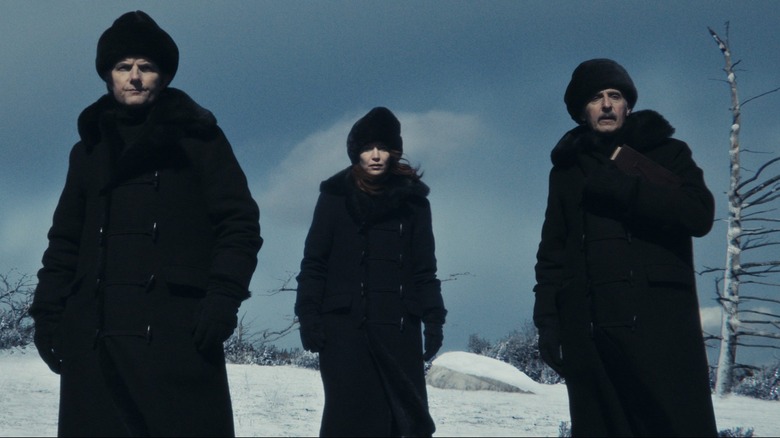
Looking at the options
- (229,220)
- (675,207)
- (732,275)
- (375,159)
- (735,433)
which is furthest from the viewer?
(732,275)

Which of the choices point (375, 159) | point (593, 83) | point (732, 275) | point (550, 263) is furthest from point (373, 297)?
point (732, 275)

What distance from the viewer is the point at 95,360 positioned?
429cm

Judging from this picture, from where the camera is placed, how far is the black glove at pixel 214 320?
4098 millimetres

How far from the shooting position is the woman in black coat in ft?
20.5

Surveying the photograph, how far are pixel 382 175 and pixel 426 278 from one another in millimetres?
821

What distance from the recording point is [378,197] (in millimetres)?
6543

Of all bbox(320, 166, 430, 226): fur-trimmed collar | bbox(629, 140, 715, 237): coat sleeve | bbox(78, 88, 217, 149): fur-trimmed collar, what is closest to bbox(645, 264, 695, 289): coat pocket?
bbox(629, 140, 715, 237): coat sleeve

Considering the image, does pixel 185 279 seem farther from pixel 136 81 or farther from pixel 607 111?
pixel 607 111

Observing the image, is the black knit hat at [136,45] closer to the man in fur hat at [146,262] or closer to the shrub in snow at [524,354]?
the man in fur hat at [146,262]

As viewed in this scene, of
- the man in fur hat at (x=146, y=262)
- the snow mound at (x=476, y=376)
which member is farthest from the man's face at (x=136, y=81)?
the snow mound at (x=476, y=376)

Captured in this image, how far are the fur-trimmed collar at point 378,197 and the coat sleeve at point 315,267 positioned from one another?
0.18m

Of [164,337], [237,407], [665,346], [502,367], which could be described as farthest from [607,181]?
[502,367]

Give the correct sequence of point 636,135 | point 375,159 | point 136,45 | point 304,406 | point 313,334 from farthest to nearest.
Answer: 1. point 304,406
2. point 375,159
3. point 313,334
4. point 636,135
5. point 136,45

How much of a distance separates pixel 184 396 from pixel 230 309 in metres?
0.48
